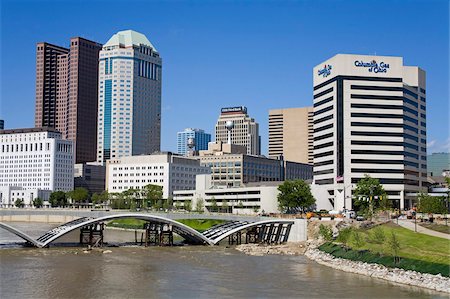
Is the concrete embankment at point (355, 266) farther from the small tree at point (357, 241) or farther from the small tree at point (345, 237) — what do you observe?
the small tree at point (357, 241)

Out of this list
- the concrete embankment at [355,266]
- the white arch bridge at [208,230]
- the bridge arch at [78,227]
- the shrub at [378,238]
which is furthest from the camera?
the white arch bridge at [208,230]

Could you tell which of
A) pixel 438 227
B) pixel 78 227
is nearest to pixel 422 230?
pixel 438 227

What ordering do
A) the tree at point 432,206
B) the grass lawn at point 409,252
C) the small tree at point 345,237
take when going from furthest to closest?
1. the tree at point 432,206
2. the small tree at point 345,237
3. the grass lawn at point 409,252

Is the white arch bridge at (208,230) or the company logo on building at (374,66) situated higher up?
the company logo on building at (374,66)

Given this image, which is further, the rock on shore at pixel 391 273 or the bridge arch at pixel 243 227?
the bridge arch at pixel 243 227

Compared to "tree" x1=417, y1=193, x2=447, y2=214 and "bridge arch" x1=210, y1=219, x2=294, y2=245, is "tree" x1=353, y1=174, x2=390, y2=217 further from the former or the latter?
"bridge arch" x1=210, y1=219, x2=294, y2=245

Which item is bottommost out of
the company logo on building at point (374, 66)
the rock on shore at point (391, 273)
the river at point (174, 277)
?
the river at point (174, 277)

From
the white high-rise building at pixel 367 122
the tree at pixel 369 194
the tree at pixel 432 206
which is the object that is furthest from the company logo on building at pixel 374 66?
the tree at pixel 432 206

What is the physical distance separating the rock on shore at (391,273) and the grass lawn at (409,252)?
119 centimetres

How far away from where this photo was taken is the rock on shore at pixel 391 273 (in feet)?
238

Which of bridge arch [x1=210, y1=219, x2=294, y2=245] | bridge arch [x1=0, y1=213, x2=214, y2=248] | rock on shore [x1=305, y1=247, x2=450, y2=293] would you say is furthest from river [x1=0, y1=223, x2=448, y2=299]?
bridge arch [x1=210, y1=219, x2=294, y2=245]

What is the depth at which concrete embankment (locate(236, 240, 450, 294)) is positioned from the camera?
73.6 m

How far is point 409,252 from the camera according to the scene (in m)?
88.4

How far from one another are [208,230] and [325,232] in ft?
92.9
